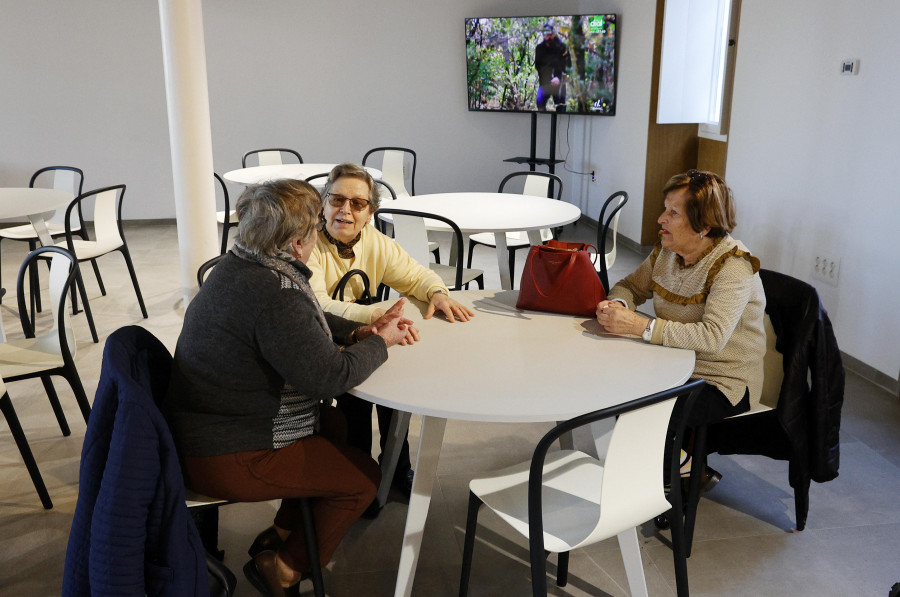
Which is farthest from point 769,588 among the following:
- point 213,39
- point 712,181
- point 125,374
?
point 213,39

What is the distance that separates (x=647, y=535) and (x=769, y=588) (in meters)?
0.38

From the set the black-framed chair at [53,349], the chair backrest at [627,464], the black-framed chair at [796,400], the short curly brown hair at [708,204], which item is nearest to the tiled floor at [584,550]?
the black-framed chair at [796,400]

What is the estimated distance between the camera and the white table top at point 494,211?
3656 mm

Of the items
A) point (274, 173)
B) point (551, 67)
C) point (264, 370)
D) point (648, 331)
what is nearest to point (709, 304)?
point (648, 331)

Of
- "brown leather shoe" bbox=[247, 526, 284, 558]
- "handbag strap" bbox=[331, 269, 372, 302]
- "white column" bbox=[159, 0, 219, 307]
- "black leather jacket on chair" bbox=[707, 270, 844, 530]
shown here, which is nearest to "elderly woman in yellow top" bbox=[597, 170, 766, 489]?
"black leather jacket on chair" bbox=[707, 270, 844, 530]

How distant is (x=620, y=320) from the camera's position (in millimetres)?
2094

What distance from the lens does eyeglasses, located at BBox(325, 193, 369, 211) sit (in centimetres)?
248

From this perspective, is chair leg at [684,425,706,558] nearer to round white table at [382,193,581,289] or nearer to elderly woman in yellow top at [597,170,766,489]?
elderly woman in yellow top at [597,170,766,489]

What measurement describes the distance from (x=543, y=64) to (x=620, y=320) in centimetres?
542

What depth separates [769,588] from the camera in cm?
215

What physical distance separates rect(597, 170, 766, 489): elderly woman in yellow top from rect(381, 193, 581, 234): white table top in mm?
1443

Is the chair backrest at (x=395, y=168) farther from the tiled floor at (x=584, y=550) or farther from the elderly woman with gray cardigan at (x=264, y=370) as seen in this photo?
the elderly woman with gray cardigan at (x=264, y=370)

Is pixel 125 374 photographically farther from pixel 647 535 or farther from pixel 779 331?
pixel 779 331

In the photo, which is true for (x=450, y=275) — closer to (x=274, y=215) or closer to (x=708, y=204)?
(x=708, y=204)
